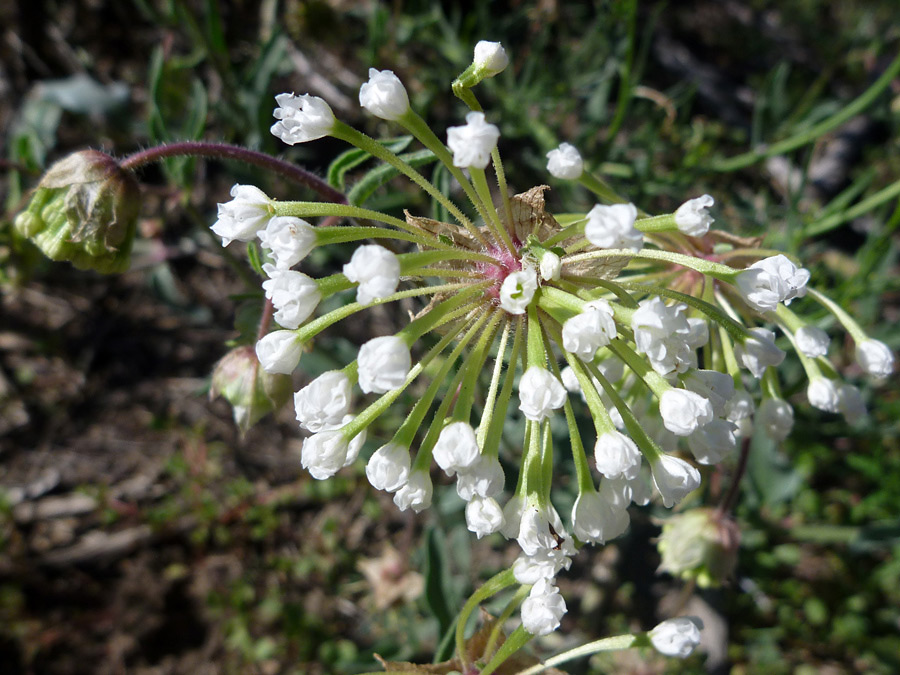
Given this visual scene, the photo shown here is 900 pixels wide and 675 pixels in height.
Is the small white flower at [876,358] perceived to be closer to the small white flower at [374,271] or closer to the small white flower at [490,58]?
the small white flower at [490,58]

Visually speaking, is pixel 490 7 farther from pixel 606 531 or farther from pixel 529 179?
pixel 606 531

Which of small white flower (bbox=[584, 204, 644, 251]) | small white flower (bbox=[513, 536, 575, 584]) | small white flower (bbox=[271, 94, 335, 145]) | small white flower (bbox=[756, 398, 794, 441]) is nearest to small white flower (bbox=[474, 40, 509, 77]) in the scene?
small white flower (bbox=[271, 94, 335, 145])

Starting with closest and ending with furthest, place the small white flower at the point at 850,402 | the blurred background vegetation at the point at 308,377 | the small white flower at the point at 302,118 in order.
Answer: the small white flower at the point at 302,118 < the small white flower at the point at 850,402 < the blurred background vegetation at the point at 308,377

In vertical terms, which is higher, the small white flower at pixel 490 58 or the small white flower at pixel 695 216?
the small white flower at pixel 490 58

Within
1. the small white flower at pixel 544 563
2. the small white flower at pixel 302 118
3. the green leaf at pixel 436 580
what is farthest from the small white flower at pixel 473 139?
the green leaf at pixel 436 580

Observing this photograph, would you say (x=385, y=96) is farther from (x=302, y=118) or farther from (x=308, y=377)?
(x=308, y=377)

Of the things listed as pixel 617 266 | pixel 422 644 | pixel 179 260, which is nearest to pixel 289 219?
pixel 617 266
